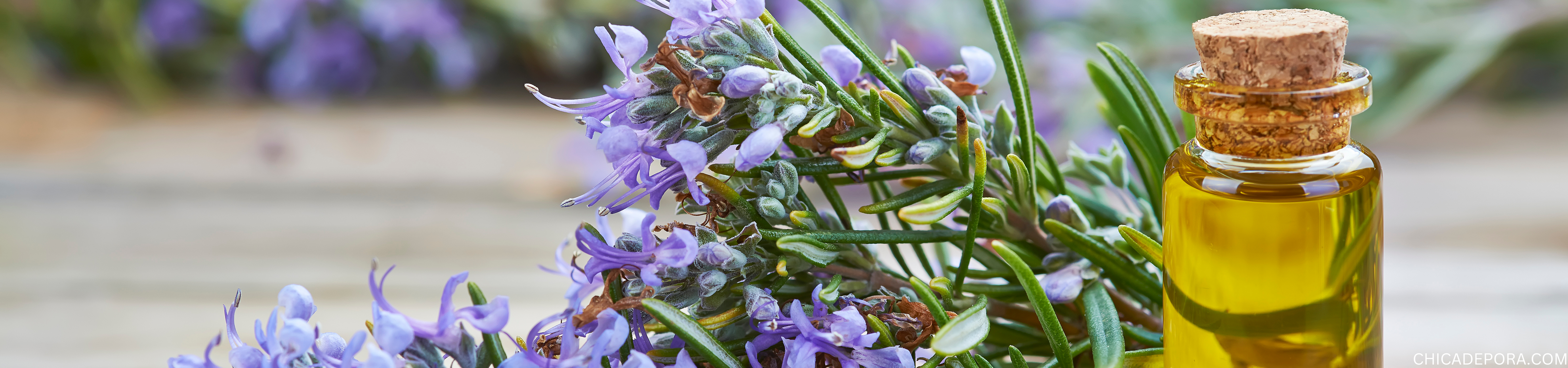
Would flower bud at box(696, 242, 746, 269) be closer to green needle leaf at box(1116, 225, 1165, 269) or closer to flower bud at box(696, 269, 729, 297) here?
flower bud at box(696, 269, 729, 297)

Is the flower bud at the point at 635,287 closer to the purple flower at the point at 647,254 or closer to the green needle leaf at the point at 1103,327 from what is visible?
the purple flower at the point at 647,254

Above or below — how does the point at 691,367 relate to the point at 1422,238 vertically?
above

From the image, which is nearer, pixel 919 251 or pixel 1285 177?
pixel 1285 177

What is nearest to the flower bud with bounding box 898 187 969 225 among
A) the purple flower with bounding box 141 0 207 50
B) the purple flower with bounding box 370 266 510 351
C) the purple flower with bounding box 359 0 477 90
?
the purple flower with bounding box 370 266 510 351

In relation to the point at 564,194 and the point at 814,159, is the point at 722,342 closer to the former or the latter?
the point at 814,159

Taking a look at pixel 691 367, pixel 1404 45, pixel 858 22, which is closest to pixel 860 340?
pixel 691 367

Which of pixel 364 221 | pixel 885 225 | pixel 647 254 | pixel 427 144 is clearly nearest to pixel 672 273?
pixel 647 254

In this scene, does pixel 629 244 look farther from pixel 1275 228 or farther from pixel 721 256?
pixel 1275 228
